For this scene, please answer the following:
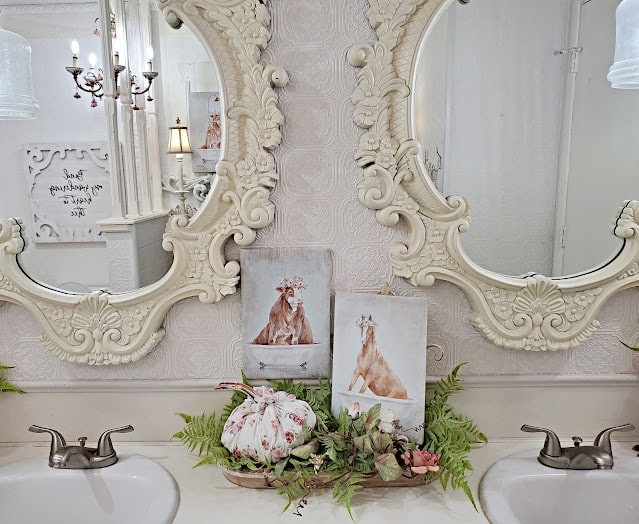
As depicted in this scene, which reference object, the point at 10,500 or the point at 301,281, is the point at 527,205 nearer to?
the point at 301,281

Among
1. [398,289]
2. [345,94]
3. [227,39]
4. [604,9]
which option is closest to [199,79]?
[227,39]

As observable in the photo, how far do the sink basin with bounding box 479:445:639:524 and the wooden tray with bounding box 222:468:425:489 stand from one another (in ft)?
0.47

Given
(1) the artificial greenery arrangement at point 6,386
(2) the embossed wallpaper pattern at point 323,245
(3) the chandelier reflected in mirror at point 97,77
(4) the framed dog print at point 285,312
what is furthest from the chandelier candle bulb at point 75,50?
(1) the artificial greenery arrangement at point 6,386

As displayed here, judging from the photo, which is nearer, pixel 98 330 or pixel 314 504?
pixel 314 504

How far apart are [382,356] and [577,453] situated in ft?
1.30

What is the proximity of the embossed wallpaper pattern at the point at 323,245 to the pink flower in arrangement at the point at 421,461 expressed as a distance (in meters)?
0.21

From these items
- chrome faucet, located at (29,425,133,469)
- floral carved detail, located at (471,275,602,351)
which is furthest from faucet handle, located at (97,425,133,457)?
floral carved detail, located at (471,275,602,351)

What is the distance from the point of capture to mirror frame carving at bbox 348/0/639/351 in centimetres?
100

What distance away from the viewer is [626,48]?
3.35 feet

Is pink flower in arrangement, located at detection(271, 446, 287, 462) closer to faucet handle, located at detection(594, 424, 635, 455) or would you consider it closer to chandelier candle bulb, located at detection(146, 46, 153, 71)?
faucet handle, located at detection(594, 424, 635, 455)

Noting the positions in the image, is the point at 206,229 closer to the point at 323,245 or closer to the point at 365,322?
the point at 323,245

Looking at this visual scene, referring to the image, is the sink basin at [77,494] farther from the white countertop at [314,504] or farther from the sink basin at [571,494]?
the sink basin at [571,494]

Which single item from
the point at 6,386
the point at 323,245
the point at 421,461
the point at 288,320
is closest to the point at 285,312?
the point at 288,320

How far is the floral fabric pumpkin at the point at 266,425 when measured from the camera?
3.09ft
